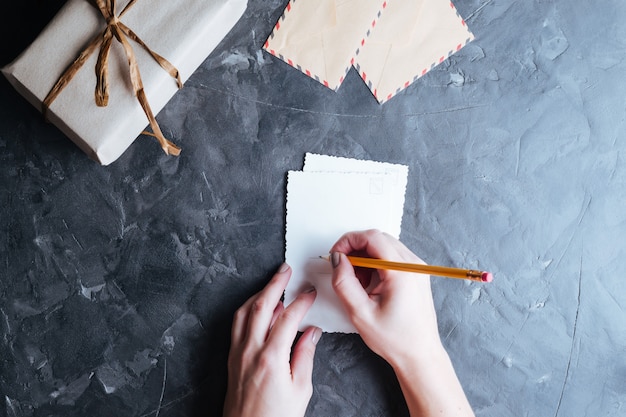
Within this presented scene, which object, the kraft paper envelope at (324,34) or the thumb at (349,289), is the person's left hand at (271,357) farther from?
the kraft paper envelope at (324,34)

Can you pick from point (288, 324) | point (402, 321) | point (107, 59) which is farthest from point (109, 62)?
point (402, 321)

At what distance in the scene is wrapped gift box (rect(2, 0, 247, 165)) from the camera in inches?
29.8

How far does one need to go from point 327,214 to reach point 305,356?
0.24m

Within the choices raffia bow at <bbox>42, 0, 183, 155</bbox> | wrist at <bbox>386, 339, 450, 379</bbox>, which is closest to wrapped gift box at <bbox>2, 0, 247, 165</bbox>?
raffia bow at <bbox>42, 0, 183, 155</bbox>

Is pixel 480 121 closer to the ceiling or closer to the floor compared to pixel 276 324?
closer to the ceiling

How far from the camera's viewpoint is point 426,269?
737 millimetres

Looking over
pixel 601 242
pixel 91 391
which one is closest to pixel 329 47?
pixel 601 242

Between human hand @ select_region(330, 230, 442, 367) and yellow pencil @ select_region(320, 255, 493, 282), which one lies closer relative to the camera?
yellow pencil @ select_region(320, 255, 493, 282)

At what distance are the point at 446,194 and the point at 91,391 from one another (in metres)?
Answer: 0.70

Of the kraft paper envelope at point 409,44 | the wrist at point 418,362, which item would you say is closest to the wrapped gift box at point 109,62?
the kraft paper envelope at point 409,44

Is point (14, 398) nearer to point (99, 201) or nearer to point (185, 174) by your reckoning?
point (99, 201)

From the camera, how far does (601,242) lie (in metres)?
0.93

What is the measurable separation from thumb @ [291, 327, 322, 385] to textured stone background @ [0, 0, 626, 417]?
3 cm

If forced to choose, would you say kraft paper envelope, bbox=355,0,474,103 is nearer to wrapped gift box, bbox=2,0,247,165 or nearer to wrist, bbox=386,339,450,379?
wrapped gift box, bbox=2,0,247,165
